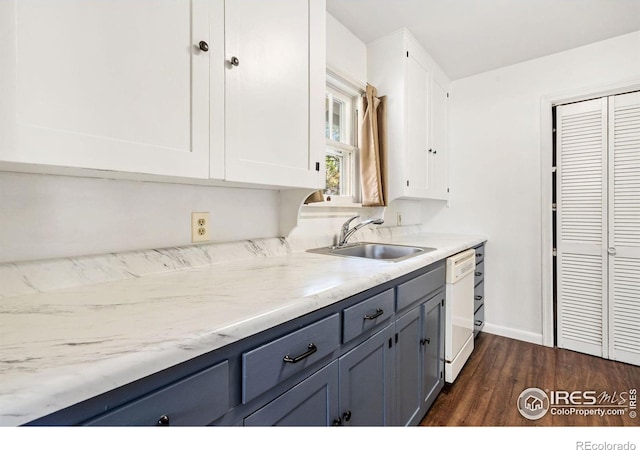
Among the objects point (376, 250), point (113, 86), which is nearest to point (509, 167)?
point (376, 250)

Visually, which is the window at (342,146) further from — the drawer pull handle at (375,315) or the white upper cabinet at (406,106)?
the drawer pull handle at (375,315)

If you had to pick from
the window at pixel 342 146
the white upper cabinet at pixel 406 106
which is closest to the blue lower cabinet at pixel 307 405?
the window at pixel 342 146

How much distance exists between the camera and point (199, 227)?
127cm

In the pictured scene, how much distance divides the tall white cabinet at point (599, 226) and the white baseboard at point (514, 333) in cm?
16

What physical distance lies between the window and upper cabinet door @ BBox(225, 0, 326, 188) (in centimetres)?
73

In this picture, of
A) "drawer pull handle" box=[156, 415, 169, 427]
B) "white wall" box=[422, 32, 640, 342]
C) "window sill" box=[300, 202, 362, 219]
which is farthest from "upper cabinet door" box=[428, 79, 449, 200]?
"drawer pull handle" box=[156, 415, 169, 427]

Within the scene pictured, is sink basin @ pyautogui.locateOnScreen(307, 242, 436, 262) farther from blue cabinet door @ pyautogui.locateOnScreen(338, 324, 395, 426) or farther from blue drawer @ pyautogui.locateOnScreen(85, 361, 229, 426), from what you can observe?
blue drawer @ pyautogui.locateOnScreen(85, 361, 229, 426)

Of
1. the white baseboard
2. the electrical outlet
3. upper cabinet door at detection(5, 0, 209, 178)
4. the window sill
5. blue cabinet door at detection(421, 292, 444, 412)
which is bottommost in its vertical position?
the white baseboard

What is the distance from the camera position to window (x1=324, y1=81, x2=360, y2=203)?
2.20m

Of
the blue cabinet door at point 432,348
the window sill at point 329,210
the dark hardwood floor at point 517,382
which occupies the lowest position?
the dark hardwood floor at point 517,382

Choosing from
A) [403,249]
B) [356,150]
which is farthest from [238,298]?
[356,150]

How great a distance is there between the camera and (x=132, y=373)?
1.58ft

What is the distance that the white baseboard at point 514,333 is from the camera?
8.48 ft

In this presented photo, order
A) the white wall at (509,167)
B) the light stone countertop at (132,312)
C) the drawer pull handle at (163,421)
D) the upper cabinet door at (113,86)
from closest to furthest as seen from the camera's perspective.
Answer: the light stone countertop at (132,312) < the drawer pull handle at (163,421) < the upper cabinet door at (113,86) < the white wall at (509,167)
